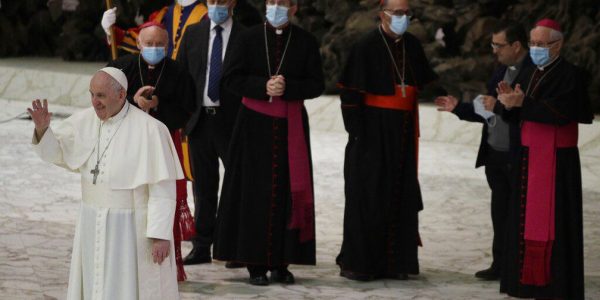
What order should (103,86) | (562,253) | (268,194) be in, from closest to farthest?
(103,86) → (562,253) → (268,194)

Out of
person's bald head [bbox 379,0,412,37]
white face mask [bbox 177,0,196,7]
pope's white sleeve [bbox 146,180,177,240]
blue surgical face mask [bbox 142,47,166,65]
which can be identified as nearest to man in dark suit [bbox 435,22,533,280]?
person's bald head [bbox 379,0,412,37]

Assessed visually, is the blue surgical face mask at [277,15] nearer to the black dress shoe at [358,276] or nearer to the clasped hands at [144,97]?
the clasped hands at [144,97]

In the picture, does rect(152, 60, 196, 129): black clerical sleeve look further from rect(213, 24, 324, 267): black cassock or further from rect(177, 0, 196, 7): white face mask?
rect(177, 0, 196, 7): white face mask

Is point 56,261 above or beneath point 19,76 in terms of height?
beneath

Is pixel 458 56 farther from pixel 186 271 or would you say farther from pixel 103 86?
pixel 103 86

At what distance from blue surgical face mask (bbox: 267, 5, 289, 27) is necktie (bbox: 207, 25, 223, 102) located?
0.67 meters

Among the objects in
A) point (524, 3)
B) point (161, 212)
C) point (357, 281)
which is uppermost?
point (524, 3)

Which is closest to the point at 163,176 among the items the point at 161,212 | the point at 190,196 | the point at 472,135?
the point at 161,212

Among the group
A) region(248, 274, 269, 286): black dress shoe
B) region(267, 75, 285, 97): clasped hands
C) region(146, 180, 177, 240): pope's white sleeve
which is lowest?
region(248, 274, 269, 286): black dress shoe

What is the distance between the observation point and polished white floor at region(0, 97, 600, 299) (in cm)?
844

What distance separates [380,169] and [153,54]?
1624 mm

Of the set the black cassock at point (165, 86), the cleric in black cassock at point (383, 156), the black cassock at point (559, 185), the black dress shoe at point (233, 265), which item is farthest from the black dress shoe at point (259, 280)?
the black cassock at point (559, 185)

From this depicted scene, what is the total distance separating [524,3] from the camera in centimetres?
1583

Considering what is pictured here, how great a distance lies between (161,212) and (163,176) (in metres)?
0.16
